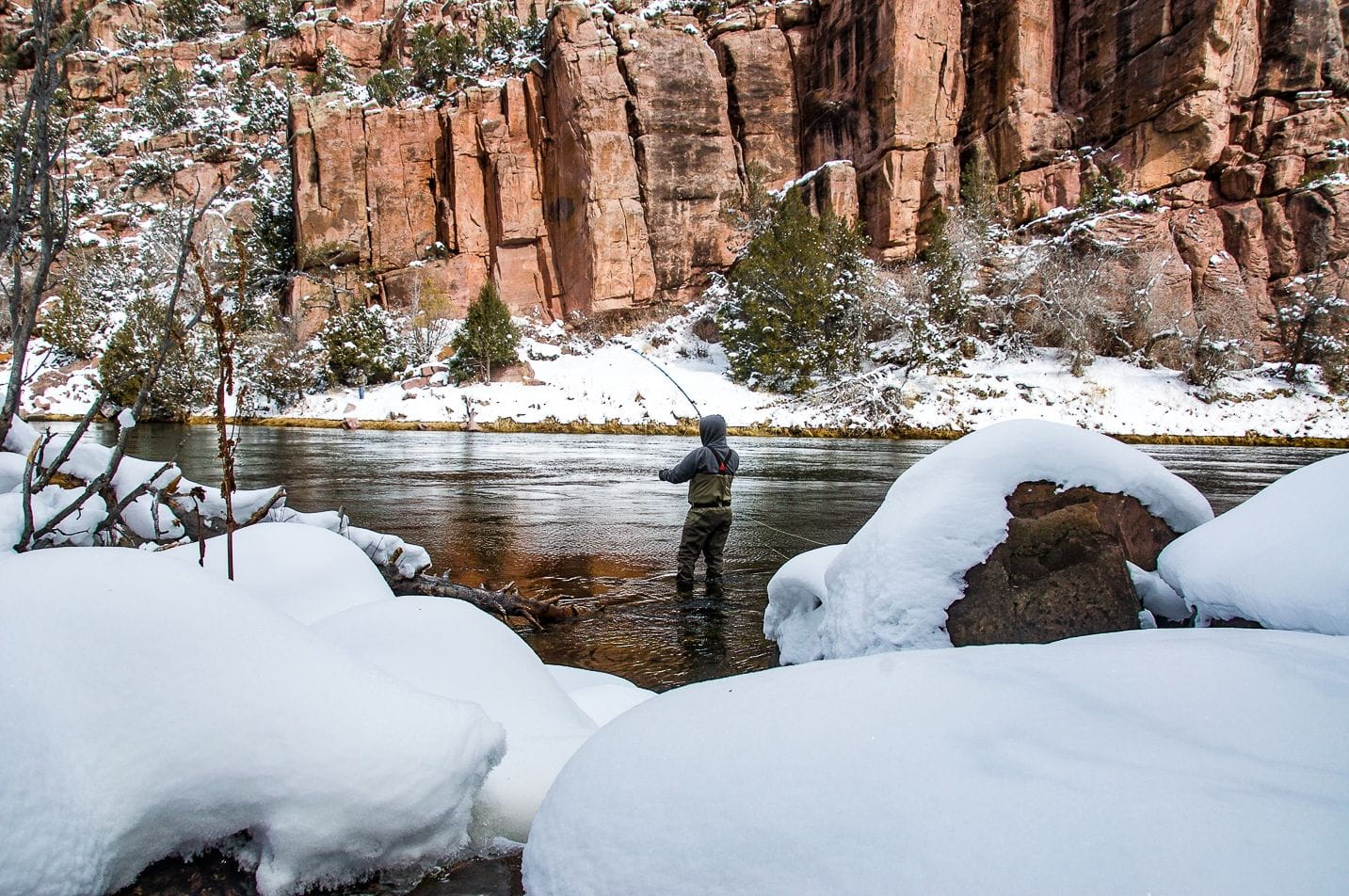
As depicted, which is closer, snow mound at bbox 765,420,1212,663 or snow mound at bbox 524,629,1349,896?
snow mound at bbox 524,629,1349,896

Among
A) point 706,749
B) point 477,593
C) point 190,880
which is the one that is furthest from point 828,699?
point 477,593

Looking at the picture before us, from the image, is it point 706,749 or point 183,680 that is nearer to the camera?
point 706,749

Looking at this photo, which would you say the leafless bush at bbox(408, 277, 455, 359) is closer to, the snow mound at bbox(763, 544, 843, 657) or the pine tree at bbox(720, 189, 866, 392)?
the pine tree at bbox(720, 189, 866, 392)

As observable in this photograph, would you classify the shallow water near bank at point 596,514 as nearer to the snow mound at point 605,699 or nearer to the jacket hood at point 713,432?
the snow mound at point 605,699

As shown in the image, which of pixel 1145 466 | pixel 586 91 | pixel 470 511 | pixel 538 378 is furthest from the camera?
pixel 586 91

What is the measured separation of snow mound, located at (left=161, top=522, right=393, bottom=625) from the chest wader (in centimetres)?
307

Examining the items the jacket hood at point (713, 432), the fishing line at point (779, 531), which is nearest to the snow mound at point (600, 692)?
the jacket hood at point (713, 432)

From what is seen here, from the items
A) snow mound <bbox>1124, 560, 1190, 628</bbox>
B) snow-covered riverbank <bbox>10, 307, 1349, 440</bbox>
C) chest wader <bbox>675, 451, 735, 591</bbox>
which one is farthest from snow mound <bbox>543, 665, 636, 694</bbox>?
snow-covered riverbank <bbox>10, 307, 1349, 440</bbox>

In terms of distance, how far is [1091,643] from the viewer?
1.90 metres

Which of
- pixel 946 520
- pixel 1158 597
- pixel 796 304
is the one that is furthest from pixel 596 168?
pixel 1158 597

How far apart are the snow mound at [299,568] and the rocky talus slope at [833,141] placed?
38.5 m

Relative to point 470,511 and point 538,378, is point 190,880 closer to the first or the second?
point 470,511

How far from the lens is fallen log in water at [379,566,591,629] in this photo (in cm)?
462

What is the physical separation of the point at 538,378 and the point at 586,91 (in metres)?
18.8
